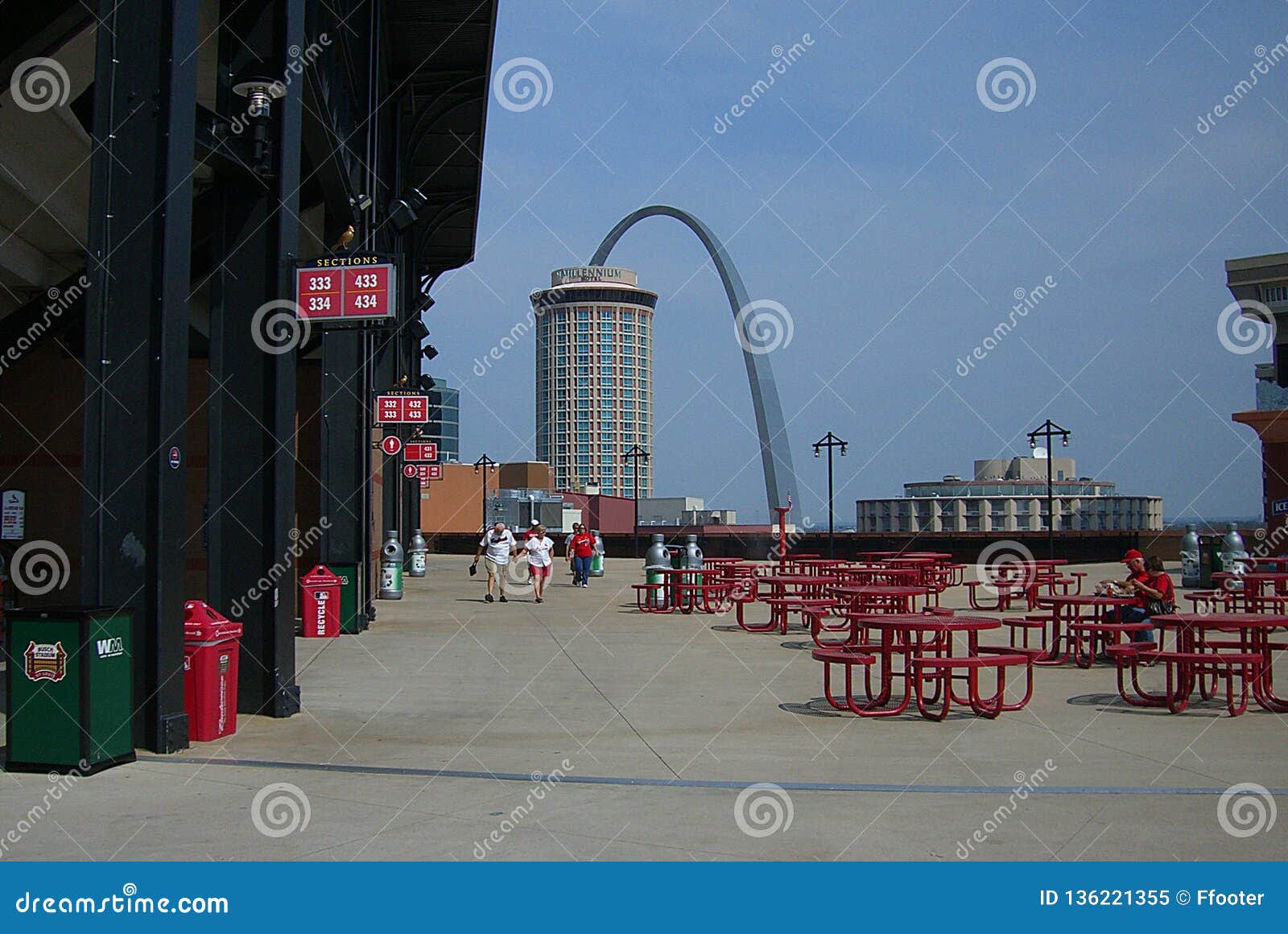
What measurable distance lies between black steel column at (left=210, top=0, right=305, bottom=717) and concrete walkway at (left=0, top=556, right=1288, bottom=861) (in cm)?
64

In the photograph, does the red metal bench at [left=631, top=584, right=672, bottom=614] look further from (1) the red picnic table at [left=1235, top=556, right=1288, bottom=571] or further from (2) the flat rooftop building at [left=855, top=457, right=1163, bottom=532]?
(2) the flat rooftop building at [left=855, top=457, right=1163, bottom=532]

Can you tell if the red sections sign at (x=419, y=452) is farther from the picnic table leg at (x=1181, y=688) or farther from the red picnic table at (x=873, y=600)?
the picnic table leg at (x=1181, y=688)

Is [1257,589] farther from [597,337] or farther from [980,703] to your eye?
[597,337]

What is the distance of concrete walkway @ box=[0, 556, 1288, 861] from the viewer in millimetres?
5793

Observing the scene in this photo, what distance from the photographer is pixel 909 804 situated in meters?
6.67

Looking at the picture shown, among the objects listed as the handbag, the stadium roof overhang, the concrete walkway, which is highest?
the stadium roof overhang

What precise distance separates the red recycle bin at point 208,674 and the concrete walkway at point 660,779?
0.63 ft

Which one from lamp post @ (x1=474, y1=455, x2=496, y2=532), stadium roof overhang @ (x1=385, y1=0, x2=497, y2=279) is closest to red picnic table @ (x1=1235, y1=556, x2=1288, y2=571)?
stadium roof overhang @ (x1=385, y1=0, x2=497, y2=279)

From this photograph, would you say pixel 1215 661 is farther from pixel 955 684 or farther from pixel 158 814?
pixel 158 814

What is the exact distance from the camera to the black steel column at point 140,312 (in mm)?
8016

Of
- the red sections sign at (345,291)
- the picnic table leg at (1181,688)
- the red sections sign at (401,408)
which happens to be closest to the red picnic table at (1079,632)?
the picnic table leg at (1181,688)

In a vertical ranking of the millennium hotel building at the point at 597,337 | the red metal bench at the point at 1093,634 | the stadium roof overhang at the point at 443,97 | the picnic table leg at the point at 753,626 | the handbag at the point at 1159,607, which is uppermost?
the millennium hotel building at the point at 597,337

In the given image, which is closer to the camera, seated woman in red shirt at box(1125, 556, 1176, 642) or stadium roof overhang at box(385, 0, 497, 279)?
seated woman in red shirt at box(1125, 556, 1176, 642)

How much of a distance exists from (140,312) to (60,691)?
2563mm
